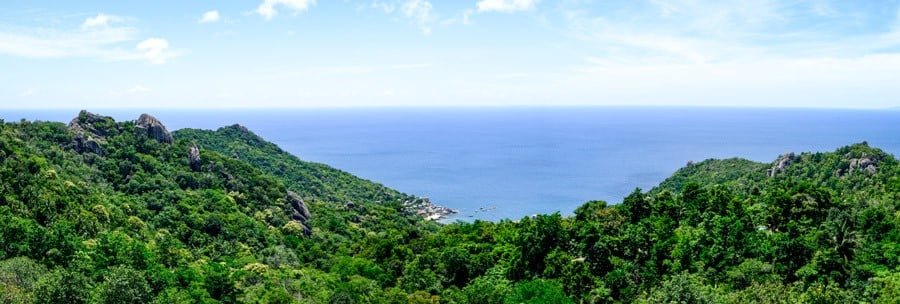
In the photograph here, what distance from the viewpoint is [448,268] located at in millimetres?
48969

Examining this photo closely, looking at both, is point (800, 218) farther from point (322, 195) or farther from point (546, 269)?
point (322, 195)

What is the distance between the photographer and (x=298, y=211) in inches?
3231

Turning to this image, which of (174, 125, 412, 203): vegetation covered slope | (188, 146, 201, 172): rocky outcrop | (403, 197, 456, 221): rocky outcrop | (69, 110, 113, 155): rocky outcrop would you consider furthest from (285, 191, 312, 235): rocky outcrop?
(403, 197, 456, 221): rocky outcrop

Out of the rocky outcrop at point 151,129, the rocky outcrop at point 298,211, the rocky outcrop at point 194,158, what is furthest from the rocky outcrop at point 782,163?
the rocky outcrop at point 151,129

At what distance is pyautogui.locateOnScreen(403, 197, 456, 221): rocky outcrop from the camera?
392ft

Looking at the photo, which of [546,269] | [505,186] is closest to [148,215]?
[546,269]

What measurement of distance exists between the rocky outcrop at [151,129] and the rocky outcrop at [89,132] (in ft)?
12.6

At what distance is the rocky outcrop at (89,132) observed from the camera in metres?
76.0

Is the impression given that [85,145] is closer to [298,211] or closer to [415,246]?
[298,211]

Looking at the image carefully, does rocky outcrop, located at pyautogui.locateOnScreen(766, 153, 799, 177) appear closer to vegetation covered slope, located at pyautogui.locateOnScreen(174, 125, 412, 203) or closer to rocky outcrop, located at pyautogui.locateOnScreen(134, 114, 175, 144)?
vegetation covered slope, located at pyautogui.locateOnScreen(174, 125, 412, 203)

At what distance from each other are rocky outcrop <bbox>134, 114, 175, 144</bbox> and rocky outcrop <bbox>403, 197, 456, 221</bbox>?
45.6m

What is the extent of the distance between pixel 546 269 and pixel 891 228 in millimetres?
21109

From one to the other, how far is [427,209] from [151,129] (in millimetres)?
55387

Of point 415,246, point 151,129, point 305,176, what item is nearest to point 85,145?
point 151,129
